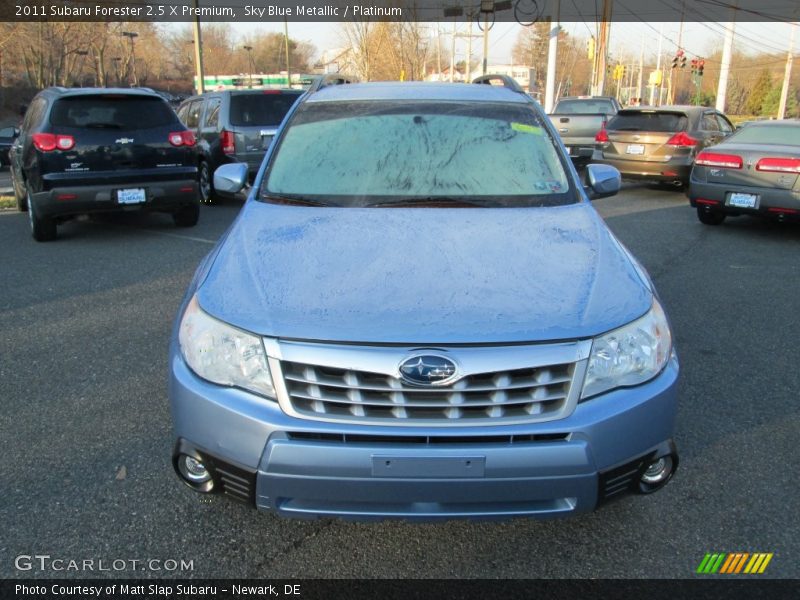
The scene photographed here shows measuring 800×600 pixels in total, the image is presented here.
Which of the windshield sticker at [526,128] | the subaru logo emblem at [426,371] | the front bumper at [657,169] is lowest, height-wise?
the front bumper at [657,169]

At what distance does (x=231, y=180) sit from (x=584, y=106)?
650 inches

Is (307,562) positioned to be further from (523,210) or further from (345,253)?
(523,210)

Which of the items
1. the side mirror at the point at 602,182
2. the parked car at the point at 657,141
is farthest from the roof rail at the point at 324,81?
the parked car at the point at 657,141

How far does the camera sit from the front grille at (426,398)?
84.4 inches

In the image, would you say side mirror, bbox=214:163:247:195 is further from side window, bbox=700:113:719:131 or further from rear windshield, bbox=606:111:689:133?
side window, bbox=700:113:719:131

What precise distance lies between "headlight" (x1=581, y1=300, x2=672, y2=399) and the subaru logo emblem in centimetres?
45

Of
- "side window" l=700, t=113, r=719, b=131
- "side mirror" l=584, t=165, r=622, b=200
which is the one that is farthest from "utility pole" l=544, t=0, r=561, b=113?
"side mirror" l=584, t=165, r=622, b=200

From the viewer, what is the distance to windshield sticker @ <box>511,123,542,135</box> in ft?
12.5

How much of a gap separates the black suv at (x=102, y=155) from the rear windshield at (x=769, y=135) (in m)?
7.30

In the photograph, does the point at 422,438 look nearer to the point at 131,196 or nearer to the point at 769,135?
the point at 131,196

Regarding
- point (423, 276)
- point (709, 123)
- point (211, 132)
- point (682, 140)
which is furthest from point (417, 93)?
point (709, 123)

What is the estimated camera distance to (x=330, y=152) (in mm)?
3619

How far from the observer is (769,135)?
29.9 feet

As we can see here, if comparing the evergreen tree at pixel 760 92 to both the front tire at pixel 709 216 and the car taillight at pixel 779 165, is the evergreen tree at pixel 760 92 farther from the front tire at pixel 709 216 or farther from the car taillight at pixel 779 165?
the car taillight at pixel 779 165
